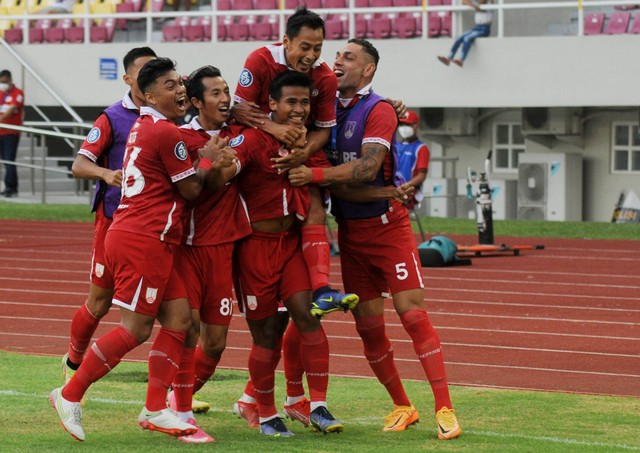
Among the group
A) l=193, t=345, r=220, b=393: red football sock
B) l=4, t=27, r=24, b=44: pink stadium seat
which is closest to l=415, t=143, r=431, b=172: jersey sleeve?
l=193, t=345, r=220, b=393: red football sock

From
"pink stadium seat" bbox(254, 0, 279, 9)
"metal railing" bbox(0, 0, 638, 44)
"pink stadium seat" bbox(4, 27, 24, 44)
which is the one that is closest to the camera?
"metal railing" bbox(0, 0, 638, 44)

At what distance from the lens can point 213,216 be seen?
7.46 meters

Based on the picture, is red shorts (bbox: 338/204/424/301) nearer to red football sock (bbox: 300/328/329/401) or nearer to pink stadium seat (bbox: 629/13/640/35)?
red football sock (bbox: 300/328/329/401)

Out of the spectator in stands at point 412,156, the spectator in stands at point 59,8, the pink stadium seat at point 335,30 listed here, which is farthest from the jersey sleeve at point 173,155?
the spectator in stands at point 59,8

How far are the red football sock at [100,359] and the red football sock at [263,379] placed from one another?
787 millimetres

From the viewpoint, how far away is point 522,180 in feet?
86.2

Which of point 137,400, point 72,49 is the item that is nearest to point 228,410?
point 137,400

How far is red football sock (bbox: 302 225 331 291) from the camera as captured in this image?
7.47 metres

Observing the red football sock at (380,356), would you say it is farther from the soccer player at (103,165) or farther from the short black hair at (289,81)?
the soccer player at (103,165)

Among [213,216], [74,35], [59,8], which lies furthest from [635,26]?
[213,216]

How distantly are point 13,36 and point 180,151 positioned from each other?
2524cm

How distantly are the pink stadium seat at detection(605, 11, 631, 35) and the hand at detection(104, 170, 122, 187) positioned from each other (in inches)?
705

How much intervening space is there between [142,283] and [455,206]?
66.7 feet

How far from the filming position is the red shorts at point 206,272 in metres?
7.40
